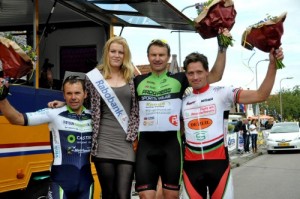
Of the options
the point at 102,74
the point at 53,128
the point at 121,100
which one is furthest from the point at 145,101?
the point at 53,128

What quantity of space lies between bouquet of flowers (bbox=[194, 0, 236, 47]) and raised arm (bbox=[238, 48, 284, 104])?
49 cm

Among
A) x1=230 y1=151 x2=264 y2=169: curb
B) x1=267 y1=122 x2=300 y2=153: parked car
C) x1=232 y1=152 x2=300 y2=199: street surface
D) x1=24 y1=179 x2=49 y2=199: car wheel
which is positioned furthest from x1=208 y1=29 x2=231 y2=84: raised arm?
x1=267 y1=122 x2=300 y2=153: parked car

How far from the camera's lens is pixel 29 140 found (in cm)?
518

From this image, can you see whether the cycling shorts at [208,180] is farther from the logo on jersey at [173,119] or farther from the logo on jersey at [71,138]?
the logo on jersey at [71,138]

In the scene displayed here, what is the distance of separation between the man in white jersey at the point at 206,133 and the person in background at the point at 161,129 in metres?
0.12

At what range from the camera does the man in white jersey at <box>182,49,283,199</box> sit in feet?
13.0

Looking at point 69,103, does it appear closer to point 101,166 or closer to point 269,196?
point 101,166

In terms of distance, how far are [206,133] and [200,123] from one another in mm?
109

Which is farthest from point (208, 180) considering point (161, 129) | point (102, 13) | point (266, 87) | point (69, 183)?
point (102, 13)

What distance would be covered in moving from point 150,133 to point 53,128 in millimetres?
900

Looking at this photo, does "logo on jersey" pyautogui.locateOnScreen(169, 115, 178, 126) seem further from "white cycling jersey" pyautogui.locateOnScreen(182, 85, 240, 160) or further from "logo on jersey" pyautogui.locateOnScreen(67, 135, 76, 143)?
"logo on jersey" pyautogui.locateOnScreen(67, 135, 76, 143)

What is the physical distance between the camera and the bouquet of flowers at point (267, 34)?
363 cm

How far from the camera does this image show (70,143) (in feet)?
13.2

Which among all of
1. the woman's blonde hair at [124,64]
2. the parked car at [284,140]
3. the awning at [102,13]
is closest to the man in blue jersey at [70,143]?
the woman's blonde hair at [124,64]
